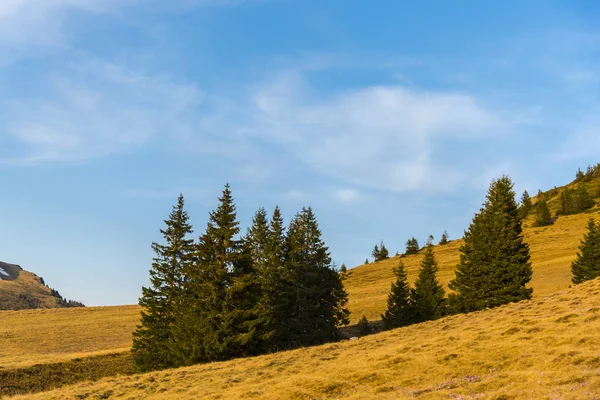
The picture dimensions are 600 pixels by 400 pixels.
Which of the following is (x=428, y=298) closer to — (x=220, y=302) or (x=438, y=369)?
(x=220, y=302)

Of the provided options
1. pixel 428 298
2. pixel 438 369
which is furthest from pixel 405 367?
pixel 428 298

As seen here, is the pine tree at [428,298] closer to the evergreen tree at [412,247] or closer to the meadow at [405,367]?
the meadow at [405,367]

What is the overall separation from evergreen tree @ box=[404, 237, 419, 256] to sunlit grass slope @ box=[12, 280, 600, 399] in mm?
106366

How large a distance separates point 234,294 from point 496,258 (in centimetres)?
2429

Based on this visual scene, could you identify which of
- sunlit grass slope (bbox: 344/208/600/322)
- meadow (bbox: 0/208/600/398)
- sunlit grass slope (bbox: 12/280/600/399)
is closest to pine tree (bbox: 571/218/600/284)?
sunlit grass slope (bbox: 344/208/600/322)

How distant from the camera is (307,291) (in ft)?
132

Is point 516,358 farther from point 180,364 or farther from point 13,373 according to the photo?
point 13,373

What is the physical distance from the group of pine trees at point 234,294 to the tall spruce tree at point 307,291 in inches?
3.9

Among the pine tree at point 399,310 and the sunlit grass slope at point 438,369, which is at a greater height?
the sunlit grass slope at point 438,369

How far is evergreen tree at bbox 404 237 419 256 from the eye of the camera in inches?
5290

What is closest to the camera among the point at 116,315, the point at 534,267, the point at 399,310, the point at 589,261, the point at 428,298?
the point at 399,310

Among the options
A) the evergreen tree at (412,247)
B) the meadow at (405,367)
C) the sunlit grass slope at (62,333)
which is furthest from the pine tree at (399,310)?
the evergreen tree at (412,247)

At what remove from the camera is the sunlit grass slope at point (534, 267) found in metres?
65.3

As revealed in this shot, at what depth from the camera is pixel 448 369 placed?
17.1 metres
